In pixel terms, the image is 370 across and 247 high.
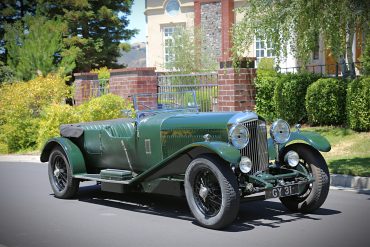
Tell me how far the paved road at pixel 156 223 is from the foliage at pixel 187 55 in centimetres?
1898

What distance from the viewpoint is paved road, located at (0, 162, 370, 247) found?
6824 mm

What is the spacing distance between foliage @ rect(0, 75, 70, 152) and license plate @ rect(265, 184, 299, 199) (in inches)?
521

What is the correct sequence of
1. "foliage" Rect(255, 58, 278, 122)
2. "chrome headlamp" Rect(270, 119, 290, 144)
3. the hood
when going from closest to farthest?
the hood, "chrome headlamp" Rect(270, 119, 290, 144), "foliage" Rect(255, 58, 278, 122)

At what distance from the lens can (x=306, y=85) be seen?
17.1 m

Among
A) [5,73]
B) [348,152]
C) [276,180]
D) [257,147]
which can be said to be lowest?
[348,152]

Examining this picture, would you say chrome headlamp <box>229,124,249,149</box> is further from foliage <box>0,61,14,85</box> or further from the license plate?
foliage <box>0,61,14,85</box>

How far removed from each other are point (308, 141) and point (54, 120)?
1146 cm

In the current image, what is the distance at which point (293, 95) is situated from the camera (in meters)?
17.0

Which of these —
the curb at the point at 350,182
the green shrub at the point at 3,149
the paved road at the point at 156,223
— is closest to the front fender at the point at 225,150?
the paved road at the point at 156,223

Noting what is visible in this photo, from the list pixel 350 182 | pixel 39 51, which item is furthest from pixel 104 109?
pixel 39 51

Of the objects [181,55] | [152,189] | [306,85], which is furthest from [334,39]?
[181,55]

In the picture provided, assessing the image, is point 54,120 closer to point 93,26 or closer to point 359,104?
point 359,104

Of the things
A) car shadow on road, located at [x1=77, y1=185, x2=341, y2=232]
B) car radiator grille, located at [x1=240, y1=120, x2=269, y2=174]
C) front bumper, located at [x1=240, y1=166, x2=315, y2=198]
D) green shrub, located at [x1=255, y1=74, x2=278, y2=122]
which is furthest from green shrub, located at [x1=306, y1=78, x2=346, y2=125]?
car radiator grille, located at [x1=240, y1=120, x2=269, y2=174]

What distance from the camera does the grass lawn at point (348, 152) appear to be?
11492 millimetres
